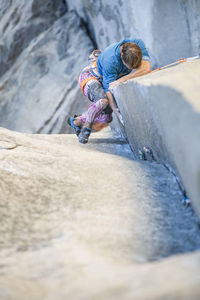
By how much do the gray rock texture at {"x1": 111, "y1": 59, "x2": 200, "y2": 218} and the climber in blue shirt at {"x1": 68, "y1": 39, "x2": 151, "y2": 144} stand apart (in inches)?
18.8

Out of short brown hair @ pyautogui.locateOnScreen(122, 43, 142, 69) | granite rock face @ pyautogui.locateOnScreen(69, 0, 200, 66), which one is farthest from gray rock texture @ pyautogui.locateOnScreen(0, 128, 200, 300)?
granite rock face @ pyautogui.locateOnScreen(69, 0, 200, 66)

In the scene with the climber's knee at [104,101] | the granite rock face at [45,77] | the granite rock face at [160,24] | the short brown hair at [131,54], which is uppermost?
the short brown hair at [131,54]

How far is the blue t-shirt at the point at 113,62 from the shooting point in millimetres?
2791

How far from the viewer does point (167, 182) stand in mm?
1803

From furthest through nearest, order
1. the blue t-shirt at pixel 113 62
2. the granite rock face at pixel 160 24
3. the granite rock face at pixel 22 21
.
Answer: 1. the granite rock face at pixel 22 21
2. the granite rock face at pixel 160 24
3. the blue t-shirt at pixel 113 62

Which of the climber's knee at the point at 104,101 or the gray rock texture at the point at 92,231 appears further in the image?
the climber's knee at the point at 104,101

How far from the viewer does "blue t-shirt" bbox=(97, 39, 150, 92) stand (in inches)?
110

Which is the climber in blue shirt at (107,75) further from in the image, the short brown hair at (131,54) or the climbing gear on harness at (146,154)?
the climbing gear on harness at (146,154)

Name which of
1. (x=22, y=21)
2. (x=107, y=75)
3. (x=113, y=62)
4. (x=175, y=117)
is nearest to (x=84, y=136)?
(x=107, y=75)

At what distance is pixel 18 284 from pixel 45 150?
1549 mm

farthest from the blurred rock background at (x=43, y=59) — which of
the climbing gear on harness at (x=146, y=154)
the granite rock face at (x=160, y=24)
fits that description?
the climbing gear on harness at (x=146, y=154)

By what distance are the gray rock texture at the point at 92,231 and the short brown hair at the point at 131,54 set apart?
33.1 inches

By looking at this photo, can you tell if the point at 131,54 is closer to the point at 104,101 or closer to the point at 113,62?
the point at 113,62

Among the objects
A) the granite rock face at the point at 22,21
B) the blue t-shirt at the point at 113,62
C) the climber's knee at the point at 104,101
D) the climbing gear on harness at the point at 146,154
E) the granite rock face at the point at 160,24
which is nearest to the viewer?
the climbing gear on harness at the point at 146,154
